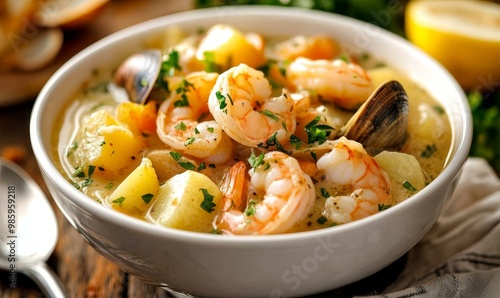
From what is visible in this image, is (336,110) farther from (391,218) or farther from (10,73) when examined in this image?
(10,73)

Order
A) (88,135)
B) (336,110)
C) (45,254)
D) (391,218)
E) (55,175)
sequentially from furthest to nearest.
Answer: (45,254) < (336,110) < (88,135) < (55,175) < (391,218)

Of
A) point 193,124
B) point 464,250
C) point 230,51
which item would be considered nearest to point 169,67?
point 230,51

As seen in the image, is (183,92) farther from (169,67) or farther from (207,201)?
(207,201)

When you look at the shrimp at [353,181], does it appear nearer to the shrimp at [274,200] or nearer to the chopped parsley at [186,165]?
the shrimp at [274,200]

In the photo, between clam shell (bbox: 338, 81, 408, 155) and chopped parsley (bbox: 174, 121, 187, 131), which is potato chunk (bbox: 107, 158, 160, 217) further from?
clam shell (bbox: 338, 81, 408, 155)

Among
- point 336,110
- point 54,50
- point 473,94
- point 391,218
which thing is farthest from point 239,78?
point 54,50

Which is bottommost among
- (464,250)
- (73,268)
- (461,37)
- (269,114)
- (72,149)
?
(73,268)

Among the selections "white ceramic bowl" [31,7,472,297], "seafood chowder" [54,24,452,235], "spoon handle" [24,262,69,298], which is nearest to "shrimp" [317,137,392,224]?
"seafood chowder" [54,24,452,235]

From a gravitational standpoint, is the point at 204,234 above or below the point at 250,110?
below
